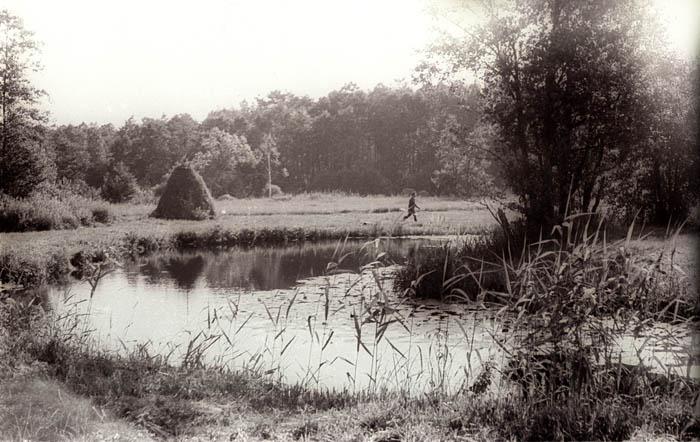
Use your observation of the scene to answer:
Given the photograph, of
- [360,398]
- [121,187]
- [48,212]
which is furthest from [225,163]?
[360,398]

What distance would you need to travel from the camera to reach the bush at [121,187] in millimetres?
30609

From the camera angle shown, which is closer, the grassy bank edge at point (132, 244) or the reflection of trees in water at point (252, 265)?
the grassy bank edge at point (132, 244)

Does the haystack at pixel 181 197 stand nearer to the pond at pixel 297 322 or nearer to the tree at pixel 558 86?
the pond at pixel 297 322

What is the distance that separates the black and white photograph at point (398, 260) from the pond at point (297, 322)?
9cm

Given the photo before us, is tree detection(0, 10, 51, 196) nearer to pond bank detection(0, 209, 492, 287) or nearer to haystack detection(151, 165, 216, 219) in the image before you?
pond bank detection(0, 209, 492, 287)

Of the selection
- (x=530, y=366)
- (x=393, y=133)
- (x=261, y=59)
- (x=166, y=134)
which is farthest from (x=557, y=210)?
(x=166, y=134)

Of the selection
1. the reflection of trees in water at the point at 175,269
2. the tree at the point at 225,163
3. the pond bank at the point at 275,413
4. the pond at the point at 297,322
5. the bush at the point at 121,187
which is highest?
the tree at the point at 225,163

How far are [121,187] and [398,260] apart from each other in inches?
767

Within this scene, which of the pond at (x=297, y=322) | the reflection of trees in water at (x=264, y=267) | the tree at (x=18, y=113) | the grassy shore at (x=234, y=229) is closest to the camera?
the pond at (x=297, y=322)

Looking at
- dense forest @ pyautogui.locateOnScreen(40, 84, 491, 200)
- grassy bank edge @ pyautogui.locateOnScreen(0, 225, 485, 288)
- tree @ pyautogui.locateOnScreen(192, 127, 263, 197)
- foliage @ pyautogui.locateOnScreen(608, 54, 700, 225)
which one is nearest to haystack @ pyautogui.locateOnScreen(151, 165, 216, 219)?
grassy bank edge @ pyautogui.locateOnScreen(0, 225, 485, 288)

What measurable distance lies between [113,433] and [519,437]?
2697 millimetres

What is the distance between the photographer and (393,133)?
34.1 m

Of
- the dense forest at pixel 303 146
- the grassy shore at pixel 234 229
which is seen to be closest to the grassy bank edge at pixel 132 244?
the grassy shore at pixel 234 229

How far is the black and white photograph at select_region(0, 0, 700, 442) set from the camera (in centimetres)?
473
